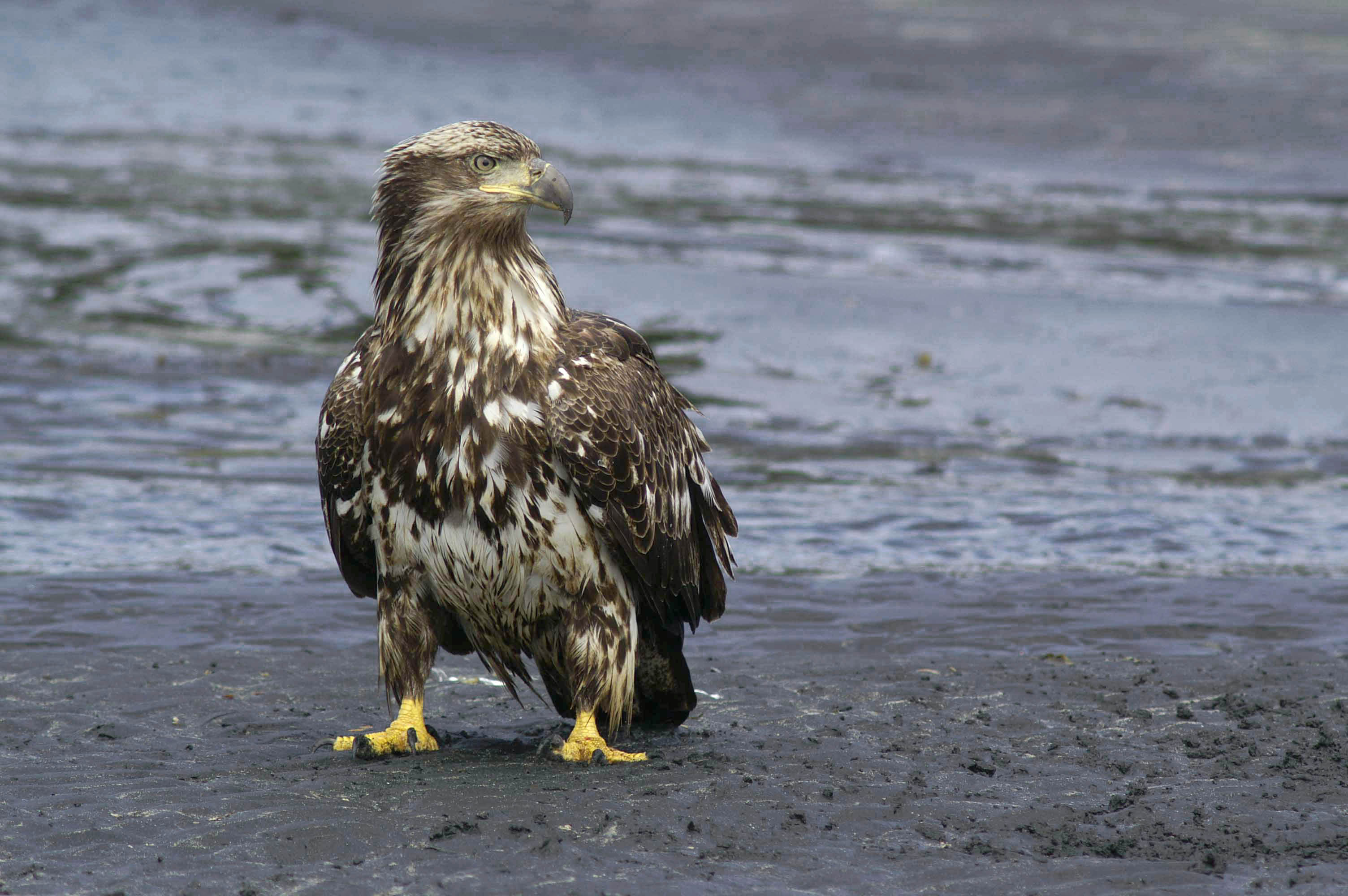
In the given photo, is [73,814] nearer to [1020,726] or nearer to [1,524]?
[1020,726]

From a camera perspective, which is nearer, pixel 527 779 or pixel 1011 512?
pixel 527 779

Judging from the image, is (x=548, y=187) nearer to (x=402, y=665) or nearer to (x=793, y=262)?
(x=402, y=665)

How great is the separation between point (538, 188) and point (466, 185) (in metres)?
0.25

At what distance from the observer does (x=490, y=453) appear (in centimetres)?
587

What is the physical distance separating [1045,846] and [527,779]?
70.3 inches

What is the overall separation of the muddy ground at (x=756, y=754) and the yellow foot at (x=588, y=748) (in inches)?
4.5

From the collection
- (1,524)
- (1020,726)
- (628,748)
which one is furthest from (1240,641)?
(1,524)

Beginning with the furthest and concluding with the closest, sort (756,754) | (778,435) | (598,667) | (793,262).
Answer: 1. (793,262)
2. (778,435)
3. (756,754)
4. (598,667)

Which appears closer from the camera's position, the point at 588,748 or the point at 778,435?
the point at 588,748

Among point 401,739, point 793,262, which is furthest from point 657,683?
point 793,262

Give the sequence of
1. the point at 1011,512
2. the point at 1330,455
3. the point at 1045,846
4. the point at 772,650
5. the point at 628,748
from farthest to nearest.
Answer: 1. the point at 1330,455
2. the point at 1011,512
3. the point at 772,650
4. the point at 628,748
5. the point at 1045,846

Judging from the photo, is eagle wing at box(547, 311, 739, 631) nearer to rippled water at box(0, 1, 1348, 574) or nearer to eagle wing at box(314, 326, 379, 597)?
eagle wing at box(314, 326, 379, 597)

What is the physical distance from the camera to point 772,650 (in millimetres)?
8086

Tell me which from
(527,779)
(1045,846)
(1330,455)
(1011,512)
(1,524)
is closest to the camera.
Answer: (1045,846)
